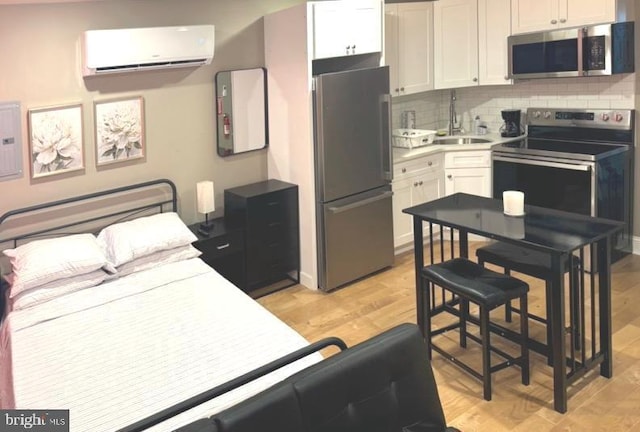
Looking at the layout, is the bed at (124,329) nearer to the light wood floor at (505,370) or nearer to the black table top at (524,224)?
the light wood floor at (505,370)

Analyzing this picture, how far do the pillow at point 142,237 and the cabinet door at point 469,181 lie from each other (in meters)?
2.55

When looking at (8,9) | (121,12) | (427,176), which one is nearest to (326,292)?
(427,176)

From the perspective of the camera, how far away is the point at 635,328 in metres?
3.86

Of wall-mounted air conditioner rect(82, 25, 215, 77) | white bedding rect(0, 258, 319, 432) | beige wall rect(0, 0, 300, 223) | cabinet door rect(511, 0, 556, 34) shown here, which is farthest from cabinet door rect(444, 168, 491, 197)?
white bedding rect(0, 258, 319, 432)

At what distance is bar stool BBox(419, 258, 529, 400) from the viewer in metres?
3.10

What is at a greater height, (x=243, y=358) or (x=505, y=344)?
(x=243, y=358)

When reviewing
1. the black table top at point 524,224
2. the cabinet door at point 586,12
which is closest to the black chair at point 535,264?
the black table top at point 524,224

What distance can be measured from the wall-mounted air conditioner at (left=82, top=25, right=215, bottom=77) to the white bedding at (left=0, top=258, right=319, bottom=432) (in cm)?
136

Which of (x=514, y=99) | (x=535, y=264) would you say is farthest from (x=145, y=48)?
(x=514, y=99)

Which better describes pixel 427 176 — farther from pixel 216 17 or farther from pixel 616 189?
pixel 216 17

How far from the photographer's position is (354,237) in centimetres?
476

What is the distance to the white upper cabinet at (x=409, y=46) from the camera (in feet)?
17.4

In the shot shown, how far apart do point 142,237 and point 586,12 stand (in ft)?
12.1

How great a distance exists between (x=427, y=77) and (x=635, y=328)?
285cm
